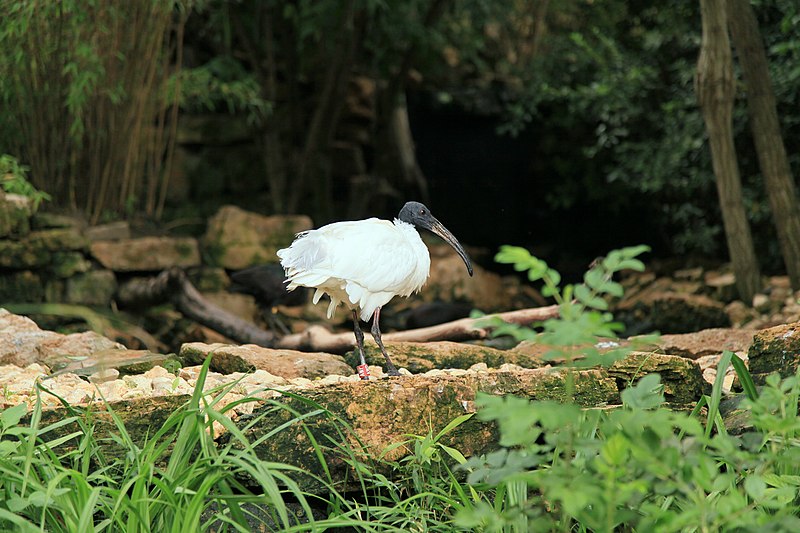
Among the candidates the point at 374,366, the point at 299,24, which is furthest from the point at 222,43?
the point at 374,366

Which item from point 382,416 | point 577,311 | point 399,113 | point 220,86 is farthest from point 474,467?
point 399,113

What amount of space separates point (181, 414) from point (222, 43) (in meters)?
7.91

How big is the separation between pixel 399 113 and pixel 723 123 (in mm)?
5556

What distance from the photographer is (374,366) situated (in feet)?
13.5

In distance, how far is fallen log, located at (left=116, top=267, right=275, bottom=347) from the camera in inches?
260

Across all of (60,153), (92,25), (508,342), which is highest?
(92,25)

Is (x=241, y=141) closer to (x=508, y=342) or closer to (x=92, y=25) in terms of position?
(x=92, y=25)

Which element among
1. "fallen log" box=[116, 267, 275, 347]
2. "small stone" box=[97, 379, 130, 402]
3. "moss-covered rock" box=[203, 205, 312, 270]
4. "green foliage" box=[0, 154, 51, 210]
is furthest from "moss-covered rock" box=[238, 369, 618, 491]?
"moss-covered rock" box=[203, 205, 312, 270]

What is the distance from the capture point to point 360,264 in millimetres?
3668

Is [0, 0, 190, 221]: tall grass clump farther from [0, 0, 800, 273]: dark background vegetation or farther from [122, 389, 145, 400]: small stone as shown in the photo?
[122, 389, 145, 400]: small stone

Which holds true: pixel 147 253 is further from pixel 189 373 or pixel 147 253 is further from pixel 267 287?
pixel 189 373

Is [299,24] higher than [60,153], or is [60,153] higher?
[299,24]

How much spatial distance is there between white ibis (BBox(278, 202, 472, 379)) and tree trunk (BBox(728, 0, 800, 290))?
Answer: 3.33 metres

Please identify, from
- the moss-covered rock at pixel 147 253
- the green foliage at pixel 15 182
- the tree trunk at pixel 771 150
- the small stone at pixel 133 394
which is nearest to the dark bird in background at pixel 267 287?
the moss-covered rock at pixel 147 253
